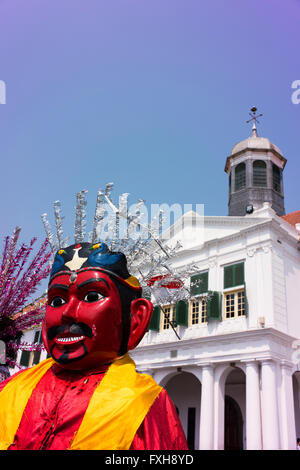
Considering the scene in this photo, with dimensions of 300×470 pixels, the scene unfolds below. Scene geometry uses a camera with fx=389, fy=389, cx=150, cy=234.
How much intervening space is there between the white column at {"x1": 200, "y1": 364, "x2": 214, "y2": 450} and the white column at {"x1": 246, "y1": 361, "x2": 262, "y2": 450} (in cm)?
142

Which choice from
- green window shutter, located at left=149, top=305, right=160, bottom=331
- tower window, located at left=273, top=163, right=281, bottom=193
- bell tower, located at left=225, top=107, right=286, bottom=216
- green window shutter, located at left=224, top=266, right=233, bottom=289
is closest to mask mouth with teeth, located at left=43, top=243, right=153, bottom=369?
green window shutter, located at left=224, top=266, right=233, bottom=289

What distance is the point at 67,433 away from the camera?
293 centimetres

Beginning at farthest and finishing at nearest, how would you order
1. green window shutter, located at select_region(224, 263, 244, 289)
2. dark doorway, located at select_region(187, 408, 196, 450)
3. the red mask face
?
1. dark doorway, located at select_region(187, 408, 196, 450)
2. green window shutter, located at select_region(224, 263, 244, 289)
3. the red mask face

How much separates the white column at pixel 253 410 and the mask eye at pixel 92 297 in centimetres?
942

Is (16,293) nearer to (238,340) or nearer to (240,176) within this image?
(238,340)

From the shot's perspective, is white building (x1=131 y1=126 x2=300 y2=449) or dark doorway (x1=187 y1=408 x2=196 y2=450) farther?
dark doorway (x1=187 y1=408 x2=196 y2=450)

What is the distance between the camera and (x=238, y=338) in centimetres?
1239

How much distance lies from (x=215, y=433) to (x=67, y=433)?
10.6 m

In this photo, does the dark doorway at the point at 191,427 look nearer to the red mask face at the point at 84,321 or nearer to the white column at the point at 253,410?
the white column at the point at 253,410

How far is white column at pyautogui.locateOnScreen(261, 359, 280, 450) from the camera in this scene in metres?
10.5

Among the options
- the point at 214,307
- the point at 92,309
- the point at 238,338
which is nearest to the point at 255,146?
the point at 214,307

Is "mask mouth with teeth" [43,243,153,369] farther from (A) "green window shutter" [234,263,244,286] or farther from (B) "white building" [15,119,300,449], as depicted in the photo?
(A) "green window shutter" [234,263,244,286]

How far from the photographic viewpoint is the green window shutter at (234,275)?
44.3ft
